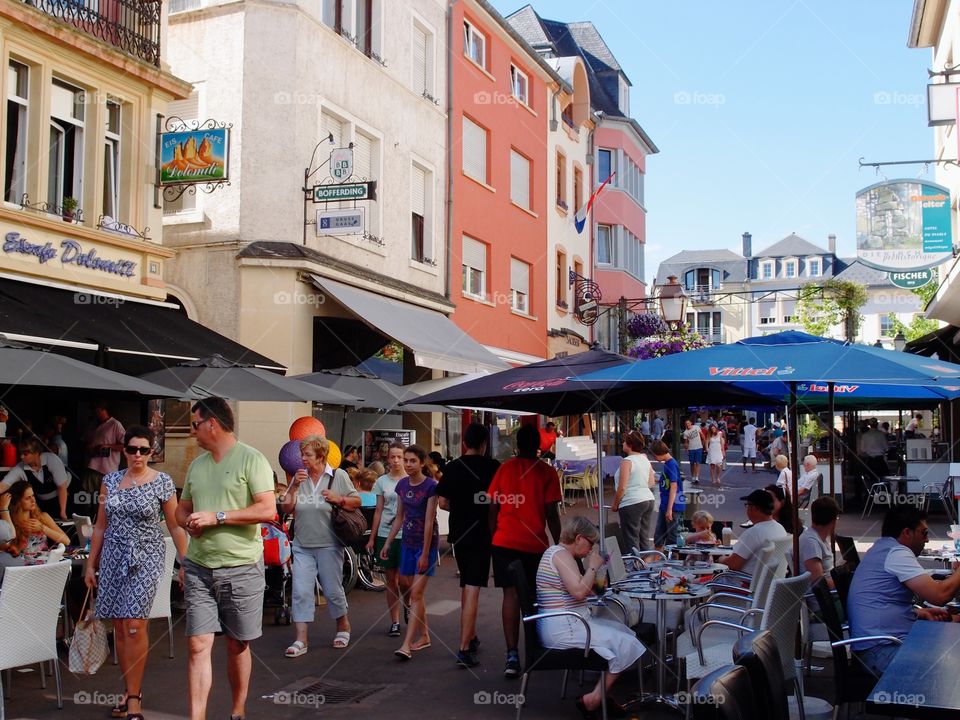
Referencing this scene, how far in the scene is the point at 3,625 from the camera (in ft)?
20.8

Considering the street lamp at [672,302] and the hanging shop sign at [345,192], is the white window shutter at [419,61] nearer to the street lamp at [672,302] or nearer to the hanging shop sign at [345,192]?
the hanging shop sign at [345,192]

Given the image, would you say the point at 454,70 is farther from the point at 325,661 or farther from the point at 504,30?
the point at 325,661

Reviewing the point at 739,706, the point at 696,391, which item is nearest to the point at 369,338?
the point at 696,391

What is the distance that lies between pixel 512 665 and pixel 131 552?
3.06m

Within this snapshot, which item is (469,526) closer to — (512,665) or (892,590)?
(512,665)

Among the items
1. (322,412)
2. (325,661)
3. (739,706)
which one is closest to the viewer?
(739,706)

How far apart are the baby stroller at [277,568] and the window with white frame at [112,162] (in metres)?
6.66

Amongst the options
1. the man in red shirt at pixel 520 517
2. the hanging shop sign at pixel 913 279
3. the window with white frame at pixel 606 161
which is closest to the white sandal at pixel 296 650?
the man in red shirt at pixel 520 517

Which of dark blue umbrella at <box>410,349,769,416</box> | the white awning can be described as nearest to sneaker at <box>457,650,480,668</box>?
dark blue umbrella at <box>410,349,769,416</box>

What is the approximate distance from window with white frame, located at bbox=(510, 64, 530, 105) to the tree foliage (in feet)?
33.1

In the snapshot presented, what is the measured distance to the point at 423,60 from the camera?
75.3 ft

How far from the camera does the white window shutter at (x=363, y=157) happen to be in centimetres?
Result: 1945

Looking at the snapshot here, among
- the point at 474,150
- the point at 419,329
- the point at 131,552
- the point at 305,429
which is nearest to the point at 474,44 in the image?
the point at 474,150

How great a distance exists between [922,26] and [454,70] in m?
11.0
